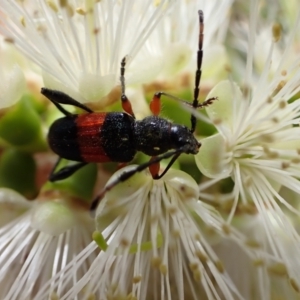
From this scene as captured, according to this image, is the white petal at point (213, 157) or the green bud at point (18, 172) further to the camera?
the green bud at point (18, 172)

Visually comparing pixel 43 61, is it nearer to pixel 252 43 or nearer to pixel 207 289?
pixel 252 43

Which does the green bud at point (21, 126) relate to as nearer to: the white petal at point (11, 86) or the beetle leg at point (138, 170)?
the white petal at point (11, 86)

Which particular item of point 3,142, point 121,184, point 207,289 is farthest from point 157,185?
point 3,142

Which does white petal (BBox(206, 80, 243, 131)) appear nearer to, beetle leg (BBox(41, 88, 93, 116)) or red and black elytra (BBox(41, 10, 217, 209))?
red and black elytra (BBox(41, 10, 217, 209))

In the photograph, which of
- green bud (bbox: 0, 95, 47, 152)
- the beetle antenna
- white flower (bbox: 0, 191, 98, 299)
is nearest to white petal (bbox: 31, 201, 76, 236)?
white flower (bbox: 0, 191, 98, 299)

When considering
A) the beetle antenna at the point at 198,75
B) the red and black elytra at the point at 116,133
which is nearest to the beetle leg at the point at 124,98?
the red and black elytra at the point at 116,133
